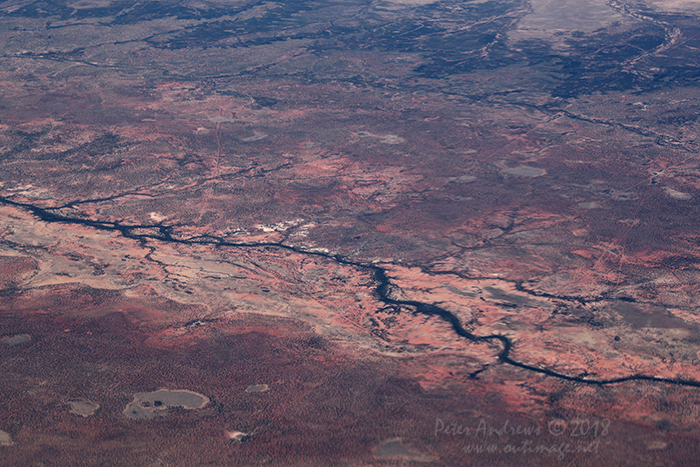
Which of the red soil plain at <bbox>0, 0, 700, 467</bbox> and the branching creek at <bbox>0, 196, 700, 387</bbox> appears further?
the branching creek at <bbox>0, 196, 700, 387</bbox>

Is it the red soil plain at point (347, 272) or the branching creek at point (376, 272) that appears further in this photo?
the branching creek at point (376, 272)

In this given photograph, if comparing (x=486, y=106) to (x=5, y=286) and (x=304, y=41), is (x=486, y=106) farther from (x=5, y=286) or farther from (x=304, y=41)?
(x=5, y=286)

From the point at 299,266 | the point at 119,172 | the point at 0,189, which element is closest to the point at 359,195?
the point at 299,266
